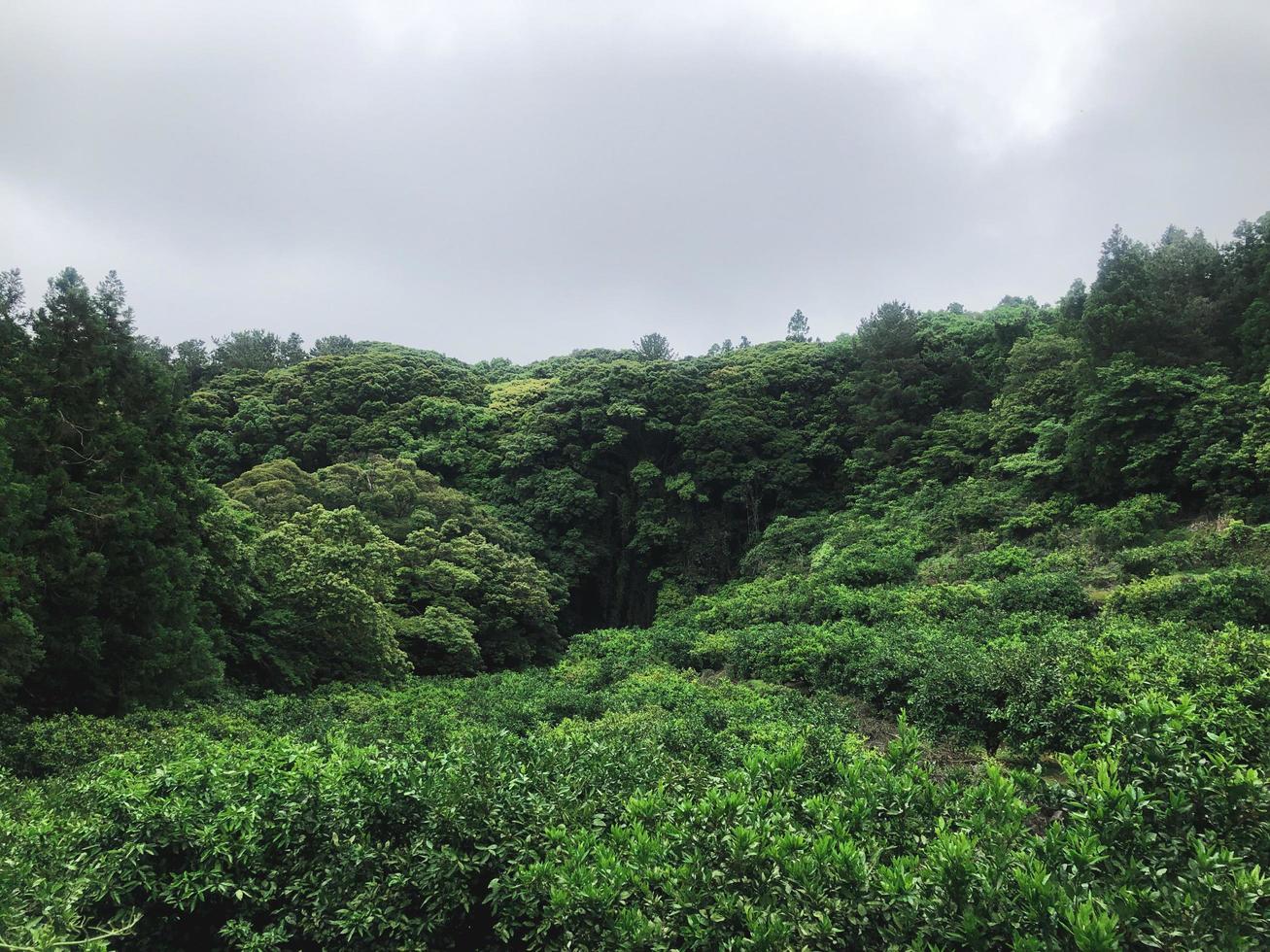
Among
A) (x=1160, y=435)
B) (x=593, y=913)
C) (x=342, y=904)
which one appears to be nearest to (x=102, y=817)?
(x=342, y=904)

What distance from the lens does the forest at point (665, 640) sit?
2449 mm

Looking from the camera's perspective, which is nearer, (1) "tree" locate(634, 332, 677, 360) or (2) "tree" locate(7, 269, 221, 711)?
(2) "tree" locate(7, 269, 221, 711)

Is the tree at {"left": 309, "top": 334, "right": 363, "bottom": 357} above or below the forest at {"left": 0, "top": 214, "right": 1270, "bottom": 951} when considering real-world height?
above

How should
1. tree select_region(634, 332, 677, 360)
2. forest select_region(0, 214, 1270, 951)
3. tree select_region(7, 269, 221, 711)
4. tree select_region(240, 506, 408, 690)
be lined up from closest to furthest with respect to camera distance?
forest select_region(0, 214, 1270, 951), tree select_region(7, 269, 221, 711), tree select_region(240, 506, 408, 690), tree select_region(634, 332, 677, 360)

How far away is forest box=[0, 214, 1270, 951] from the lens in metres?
2.45

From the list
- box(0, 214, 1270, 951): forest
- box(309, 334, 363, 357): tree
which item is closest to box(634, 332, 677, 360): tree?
box(0, 214, 1270, 951): forest

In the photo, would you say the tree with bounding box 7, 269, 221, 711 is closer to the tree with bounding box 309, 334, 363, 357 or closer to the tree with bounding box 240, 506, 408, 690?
the tree with bounding box 240, 506, 408, 690

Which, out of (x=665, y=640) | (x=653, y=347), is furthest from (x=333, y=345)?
(x=665, y=640)

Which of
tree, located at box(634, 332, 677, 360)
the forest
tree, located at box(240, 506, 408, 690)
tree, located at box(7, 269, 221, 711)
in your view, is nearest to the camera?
the forest

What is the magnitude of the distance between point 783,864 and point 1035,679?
4449mm

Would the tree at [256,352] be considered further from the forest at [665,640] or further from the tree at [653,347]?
the tree at [653,347]

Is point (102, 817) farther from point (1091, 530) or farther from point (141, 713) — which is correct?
point (1091, 530)

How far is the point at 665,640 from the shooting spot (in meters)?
14.3

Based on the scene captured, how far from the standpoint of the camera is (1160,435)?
14312mm
